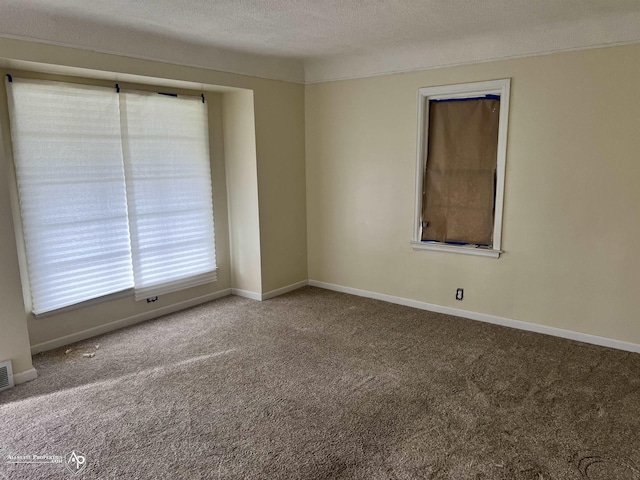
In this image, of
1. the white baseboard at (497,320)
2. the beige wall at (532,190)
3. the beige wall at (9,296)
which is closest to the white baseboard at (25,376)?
the beige wall at (9,296)

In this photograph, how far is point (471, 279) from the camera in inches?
165

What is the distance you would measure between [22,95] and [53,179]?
2.06 ft

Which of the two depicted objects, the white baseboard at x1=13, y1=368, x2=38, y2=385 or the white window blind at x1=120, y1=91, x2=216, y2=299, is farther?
the white window blind at x1=120, y1=91, x2=216, y2=299

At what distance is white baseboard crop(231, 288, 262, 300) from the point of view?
488 cm

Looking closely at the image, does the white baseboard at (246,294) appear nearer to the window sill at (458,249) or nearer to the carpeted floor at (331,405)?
the carpeted floor at (331,405)

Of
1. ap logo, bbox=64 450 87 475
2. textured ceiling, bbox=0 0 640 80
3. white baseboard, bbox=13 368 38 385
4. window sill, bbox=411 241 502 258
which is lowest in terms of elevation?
ap logo, bbox=64 450 87 475

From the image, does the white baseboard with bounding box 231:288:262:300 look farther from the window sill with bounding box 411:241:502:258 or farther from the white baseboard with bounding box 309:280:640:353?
the window sill with bounding box 411:241:502:258

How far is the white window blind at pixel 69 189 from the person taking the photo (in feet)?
11.1

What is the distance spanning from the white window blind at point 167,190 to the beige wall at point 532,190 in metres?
1.38

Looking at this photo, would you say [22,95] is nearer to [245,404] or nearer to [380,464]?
[245,404]

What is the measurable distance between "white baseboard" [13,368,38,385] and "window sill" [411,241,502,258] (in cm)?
333

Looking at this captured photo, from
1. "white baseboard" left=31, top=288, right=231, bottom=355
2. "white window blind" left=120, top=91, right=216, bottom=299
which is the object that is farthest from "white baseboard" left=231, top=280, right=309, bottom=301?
"white window blind" left=120, top=91, right=216, bottom=299

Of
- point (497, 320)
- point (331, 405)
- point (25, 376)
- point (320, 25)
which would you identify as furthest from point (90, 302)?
point (497, 320)

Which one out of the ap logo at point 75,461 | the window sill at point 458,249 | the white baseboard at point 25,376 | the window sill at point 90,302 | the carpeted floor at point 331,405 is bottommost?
the ap logo at point 75,461
